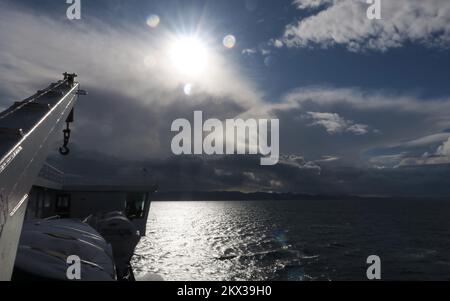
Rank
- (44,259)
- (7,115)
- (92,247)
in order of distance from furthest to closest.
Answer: (92,247), (44,259), (7,115)

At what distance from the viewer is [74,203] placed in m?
44.7

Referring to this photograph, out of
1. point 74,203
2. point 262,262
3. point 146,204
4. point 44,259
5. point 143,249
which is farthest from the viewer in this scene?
point 143,249

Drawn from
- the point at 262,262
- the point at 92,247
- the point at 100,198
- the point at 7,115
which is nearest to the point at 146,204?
the point at 100,198

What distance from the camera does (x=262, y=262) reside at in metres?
67.6

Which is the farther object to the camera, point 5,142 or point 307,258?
point 307,258

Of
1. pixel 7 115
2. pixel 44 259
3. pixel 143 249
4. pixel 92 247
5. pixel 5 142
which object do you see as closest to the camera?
pixel 5 142

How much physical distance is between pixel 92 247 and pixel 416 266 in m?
66.1

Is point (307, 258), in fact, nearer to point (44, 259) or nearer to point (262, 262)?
point (262, 262)

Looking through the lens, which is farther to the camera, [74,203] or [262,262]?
[262,262]
